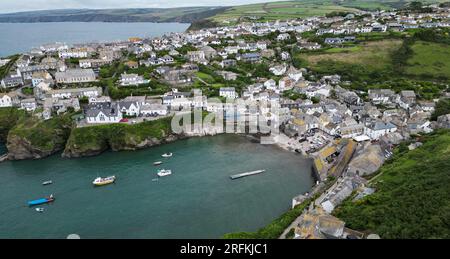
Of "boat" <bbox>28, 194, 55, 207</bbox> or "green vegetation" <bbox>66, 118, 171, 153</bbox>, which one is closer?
"boat" <bbox>28, 194, 55, 207</bbox>

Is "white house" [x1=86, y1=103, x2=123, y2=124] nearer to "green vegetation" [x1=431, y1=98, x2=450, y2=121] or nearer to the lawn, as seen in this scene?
"green vegetation" [x1=431, y1=98, x2=450, y2=121]

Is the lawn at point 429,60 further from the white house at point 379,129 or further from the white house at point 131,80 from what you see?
the white house at point 131,80

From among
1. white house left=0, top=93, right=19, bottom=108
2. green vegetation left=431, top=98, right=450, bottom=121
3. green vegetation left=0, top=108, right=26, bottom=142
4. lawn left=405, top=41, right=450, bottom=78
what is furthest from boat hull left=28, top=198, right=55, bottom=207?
lawn left=405, top=41, right=450, bottom=78

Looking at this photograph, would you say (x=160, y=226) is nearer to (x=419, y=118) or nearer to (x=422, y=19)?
(x=419, y=118)

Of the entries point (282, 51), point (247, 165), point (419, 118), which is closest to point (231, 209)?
point (247, 165)

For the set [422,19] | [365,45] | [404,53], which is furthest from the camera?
[422,19]

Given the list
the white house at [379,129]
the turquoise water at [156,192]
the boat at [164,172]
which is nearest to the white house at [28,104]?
the turquoise water at [156,192]
